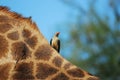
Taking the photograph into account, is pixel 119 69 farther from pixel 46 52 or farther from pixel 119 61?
pixel 46 52

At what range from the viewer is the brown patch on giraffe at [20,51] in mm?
2922

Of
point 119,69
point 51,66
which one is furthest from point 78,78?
point 119,69

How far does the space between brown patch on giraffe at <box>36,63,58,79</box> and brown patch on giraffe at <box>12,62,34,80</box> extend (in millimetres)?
45

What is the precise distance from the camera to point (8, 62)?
2924mm

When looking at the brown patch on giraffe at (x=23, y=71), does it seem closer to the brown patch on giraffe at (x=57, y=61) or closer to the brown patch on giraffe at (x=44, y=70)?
the brown patch on giraffe at (x=44, y=70)

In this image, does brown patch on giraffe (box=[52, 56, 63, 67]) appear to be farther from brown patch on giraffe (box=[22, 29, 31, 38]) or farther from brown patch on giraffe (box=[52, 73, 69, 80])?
brown patch on giraffe (box=[22, 29, 31, 38])

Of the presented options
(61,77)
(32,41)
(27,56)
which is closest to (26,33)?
(32,41)

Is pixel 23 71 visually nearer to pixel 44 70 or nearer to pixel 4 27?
pixel 44 70

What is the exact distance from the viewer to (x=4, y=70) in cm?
290

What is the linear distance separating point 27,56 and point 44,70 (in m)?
→ 0.15

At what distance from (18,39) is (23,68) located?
9.5 inches

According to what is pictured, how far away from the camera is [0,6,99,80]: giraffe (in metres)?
2.87

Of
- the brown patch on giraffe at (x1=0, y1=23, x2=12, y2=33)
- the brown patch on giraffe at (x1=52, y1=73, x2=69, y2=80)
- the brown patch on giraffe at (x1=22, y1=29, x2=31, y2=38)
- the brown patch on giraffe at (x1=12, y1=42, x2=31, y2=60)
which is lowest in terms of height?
the brown patch on giraffe at (x1=52, y1=73, x2=69, y2=80)

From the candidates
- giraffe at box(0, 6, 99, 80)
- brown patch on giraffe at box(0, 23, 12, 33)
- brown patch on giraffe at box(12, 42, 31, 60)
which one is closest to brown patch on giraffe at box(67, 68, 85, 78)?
giraffe at box(0, 6, 99, 80)
